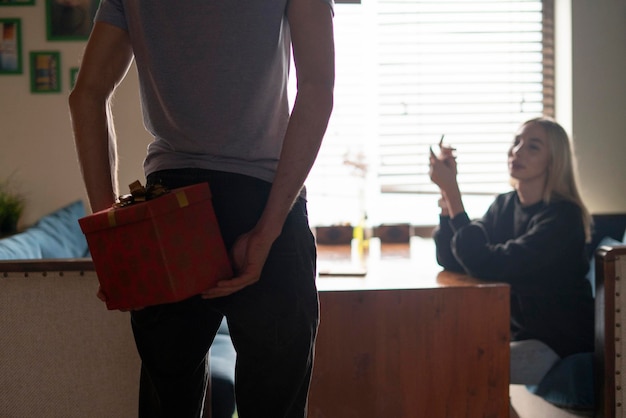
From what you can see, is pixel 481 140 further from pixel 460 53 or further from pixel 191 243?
pixel 191 243

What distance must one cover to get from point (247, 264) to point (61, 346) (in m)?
0.87

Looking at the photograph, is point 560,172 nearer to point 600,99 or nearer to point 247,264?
point 600,99

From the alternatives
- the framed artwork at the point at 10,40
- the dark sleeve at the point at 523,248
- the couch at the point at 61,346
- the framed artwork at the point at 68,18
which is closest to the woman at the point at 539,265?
the dark sleeve at the point at 523,248

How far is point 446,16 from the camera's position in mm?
4031

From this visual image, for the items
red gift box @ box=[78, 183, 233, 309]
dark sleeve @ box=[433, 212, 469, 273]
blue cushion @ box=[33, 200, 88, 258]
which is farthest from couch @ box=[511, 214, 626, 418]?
blue cushion @ box=[33, 200, 88, 258]

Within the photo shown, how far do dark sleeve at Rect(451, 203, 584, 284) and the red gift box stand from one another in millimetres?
1332

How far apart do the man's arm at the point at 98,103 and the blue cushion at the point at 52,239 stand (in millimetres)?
1307

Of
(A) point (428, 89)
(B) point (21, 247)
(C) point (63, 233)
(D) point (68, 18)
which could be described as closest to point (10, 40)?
(D) point (68, 18)

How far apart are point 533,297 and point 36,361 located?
1462 millimetres

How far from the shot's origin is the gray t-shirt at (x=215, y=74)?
45.4 inches

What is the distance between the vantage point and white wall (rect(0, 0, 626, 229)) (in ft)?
12.6

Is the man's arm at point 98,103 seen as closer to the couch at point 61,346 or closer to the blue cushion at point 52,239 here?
the couch at point 61,346

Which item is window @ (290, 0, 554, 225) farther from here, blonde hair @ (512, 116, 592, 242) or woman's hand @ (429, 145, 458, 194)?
woman's hand @ (429, 145, 458, 194)

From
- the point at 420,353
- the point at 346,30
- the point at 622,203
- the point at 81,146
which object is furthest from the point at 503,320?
the point at 346,30
